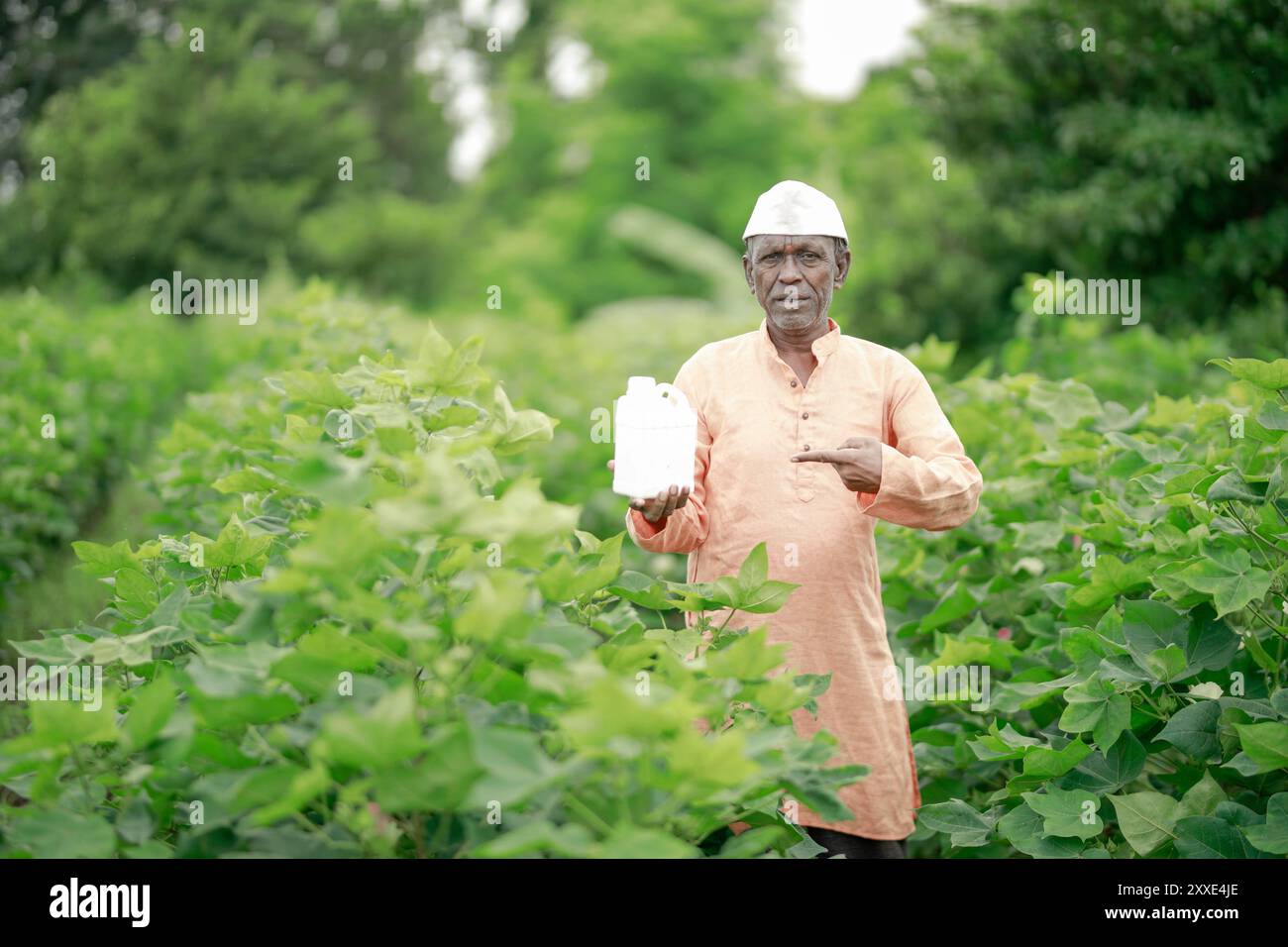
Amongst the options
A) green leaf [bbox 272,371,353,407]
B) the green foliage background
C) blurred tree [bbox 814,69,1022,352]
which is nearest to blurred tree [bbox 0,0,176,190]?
the green foliage background

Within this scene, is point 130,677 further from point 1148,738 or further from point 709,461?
point 1148,738

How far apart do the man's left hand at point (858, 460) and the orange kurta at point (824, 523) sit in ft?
0.53

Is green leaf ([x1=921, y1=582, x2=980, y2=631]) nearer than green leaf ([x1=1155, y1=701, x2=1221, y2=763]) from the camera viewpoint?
No

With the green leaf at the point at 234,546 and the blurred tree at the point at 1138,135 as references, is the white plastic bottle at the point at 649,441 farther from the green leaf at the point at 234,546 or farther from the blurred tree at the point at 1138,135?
the blurred tree at the point at 1138,135

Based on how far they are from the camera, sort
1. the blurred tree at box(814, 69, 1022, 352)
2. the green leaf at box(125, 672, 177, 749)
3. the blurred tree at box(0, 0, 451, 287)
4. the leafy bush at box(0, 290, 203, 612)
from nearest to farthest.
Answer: the green leaf at box(125, 672, 177, 749), the leafy bush at box(0, 290, 203, 612), the blurred tree at box(814, 69, 1022, 352), the blurred tree at box(0, 0, 451, 287)

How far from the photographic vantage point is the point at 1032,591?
3.57m

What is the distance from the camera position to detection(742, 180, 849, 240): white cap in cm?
272

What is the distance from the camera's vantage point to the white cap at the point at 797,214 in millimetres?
2723

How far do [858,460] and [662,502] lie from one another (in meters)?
0.40

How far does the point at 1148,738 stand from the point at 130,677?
2.06 m

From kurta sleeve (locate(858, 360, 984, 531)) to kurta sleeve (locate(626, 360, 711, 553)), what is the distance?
1.18 feet

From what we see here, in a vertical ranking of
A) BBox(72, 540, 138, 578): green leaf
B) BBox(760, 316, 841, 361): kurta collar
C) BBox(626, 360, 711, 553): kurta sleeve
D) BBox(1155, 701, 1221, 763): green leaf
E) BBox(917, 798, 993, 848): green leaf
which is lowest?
BBox(917, 798, 993, 848): green leaf

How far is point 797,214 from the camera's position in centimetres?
272

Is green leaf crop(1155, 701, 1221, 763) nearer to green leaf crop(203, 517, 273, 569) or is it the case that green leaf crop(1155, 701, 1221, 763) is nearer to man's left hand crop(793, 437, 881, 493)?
man's left hand crop(793, 437, 881, 493)
